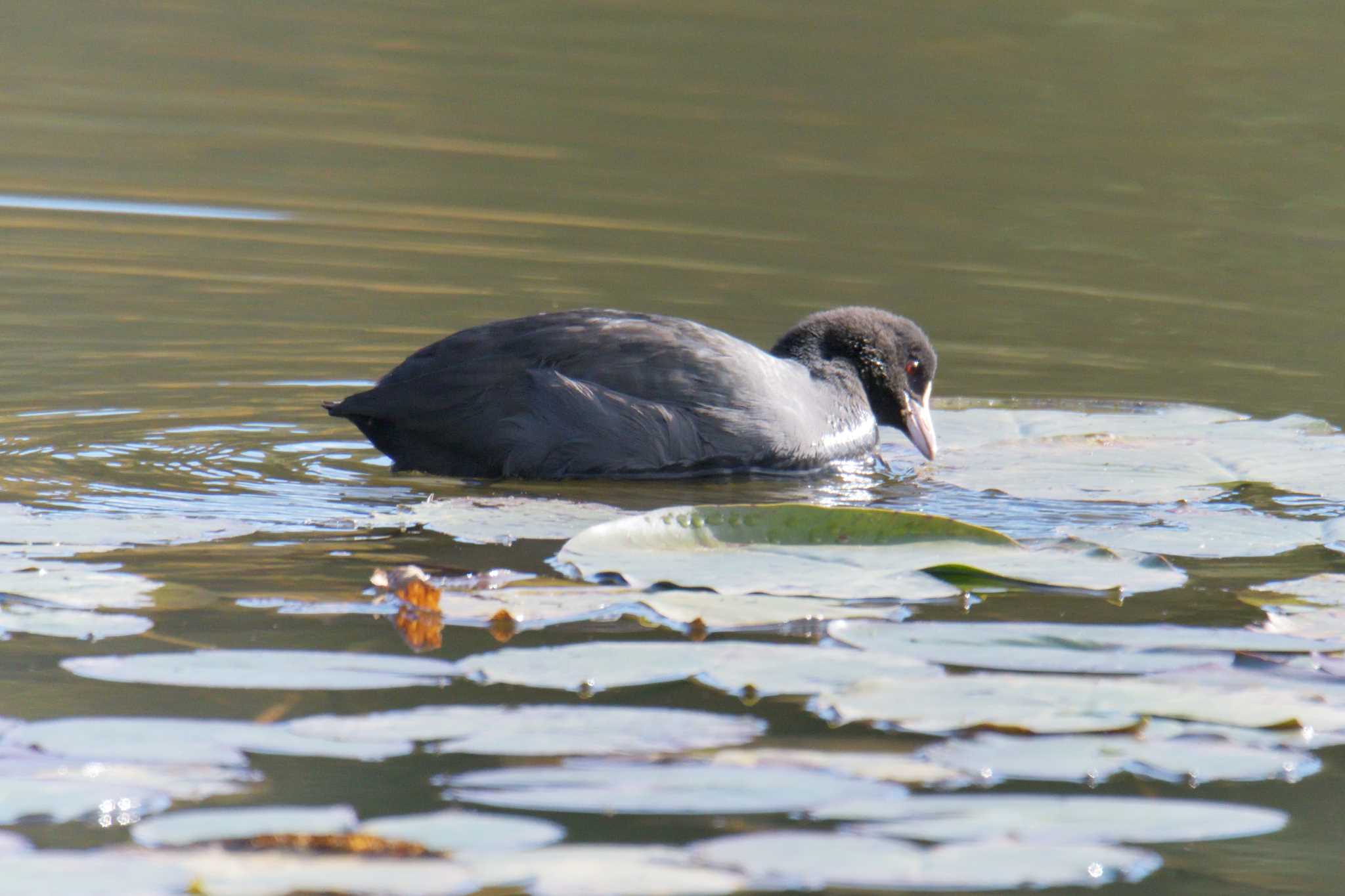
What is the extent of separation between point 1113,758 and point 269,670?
142 centimetres

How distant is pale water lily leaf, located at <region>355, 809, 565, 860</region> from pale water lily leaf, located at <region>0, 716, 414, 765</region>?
10.3 inches

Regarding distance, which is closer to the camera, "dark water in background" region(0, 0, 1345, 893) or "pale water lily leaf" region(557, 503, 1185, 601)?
"pale water lily leaf" region(557, 503, 1185, 601)

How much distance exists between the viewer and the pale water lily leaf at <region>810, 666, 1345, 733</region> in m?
3.12

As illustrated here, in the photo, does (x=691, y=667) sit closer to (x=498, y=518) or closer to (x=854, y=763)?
(x=854, y=763)

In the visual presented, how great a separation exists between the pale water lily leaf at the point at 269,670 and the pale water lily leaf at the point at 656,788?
1.27ft

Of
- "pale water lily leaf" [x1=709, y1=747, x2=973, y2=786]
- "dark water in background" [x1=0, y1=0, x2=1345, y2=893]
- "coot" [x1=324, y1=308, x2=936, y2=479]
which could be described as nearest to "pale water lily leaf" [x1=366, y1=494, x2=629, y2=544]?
"dark water in background" [x1=0, y1=0, x2=1345, y2=893]

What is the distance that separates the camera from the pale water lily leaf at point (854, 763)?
113 inches

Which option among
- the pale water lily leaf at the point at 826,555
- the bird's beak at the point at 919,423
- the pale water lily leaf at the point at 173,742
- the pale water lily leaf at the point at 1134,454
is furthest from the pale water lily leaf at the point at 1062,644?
the bird's beak at the point at 919,423

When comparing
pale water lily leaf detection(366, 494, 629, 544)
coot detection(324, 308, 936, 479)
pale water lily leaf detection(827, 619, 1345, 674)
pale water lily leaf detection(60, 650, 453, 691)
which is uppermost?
coot detection(324, 308, 936, 479)

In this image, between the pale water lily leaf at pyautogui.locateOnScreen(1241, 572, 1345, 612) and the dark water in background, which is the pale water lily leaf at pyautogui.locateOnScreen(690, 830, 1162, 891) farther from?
the pale water lily leaf at pyautogui.locateOnScreen(1241, 572, 1345, 612)

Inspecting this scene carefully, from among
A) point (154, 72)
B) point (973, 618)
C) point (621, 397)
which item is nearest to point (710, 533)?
point (973, 618)

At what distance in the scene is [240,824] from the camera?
2.50m

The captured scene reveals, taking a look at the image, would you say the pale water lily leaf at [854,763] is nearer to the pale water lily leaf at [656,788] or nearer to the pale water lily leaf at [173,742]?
the pale water lily leaf at [656,788]

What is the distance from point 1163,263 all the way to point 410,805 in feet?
26.0
